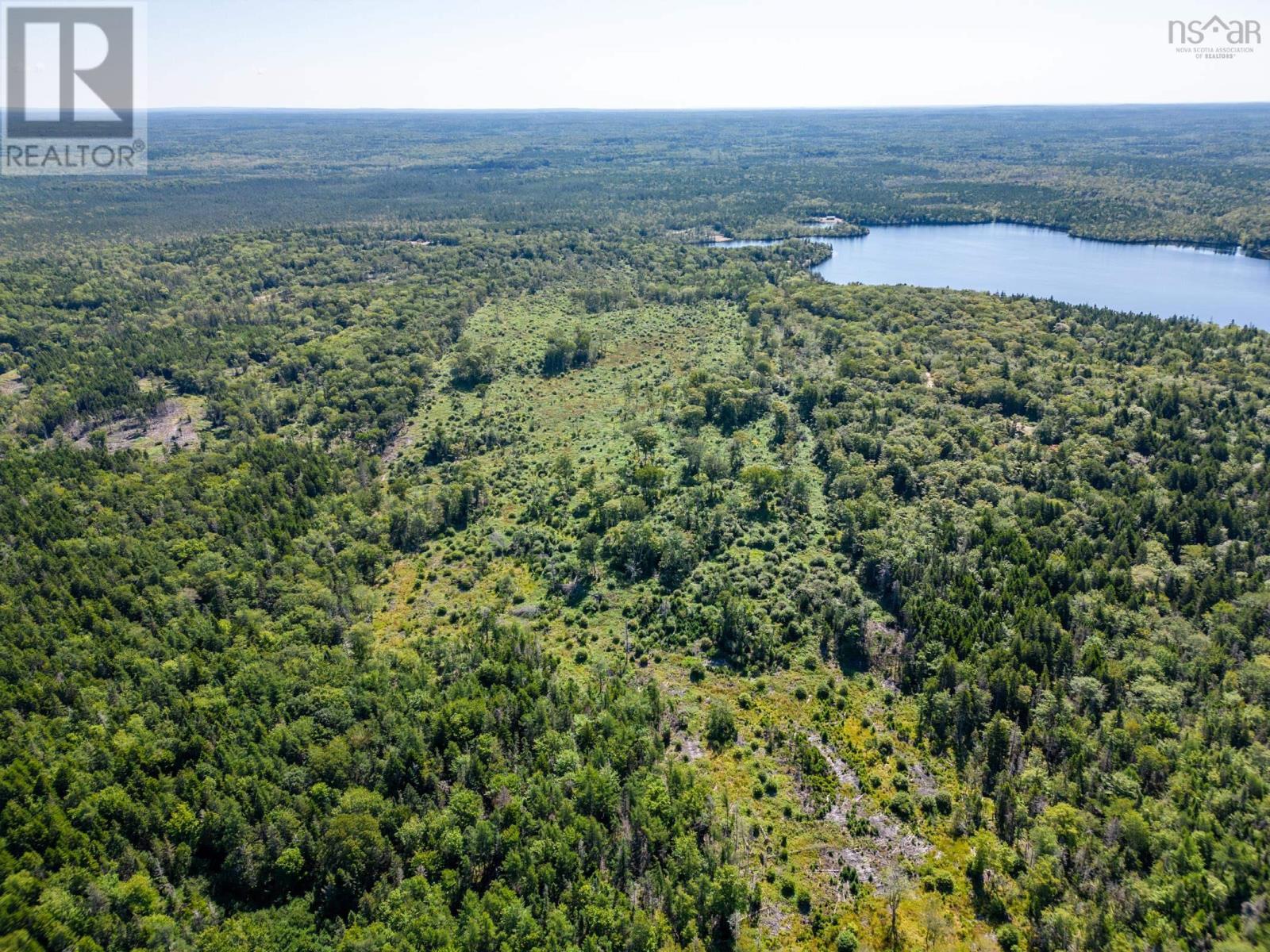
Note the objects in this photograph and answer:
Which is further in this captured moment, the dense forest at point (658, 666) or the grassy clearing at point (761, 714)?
the grassy clearing at point (761, 714)

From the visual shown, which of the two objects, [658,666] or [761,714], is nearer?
[761,714]

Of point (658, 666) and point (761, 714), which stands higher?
point (658, 666)

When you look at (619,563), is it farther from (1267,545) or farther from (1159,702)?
(1267,545)

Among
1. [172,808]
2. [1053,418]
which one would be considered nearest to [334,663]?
[172,808]

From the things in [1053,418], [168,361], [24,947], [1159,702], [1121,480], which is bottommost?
[24,947]

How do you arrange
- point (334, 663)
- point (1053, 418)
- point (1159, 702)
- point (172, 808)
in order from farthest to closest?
point (1053, 418) → point (334, 663) → point (1159, 702) → point (172, 808)

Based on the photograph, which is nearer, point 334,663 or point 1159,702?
point 1159,702

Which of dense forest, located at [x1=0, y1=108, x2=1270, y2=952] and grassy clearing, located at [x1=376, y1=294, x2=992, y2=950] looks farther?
grassy clearing, located at [x1=376, y1=294, x2=992, y2=950]

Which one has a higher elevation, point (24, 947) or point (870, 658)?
point (870, 658)
